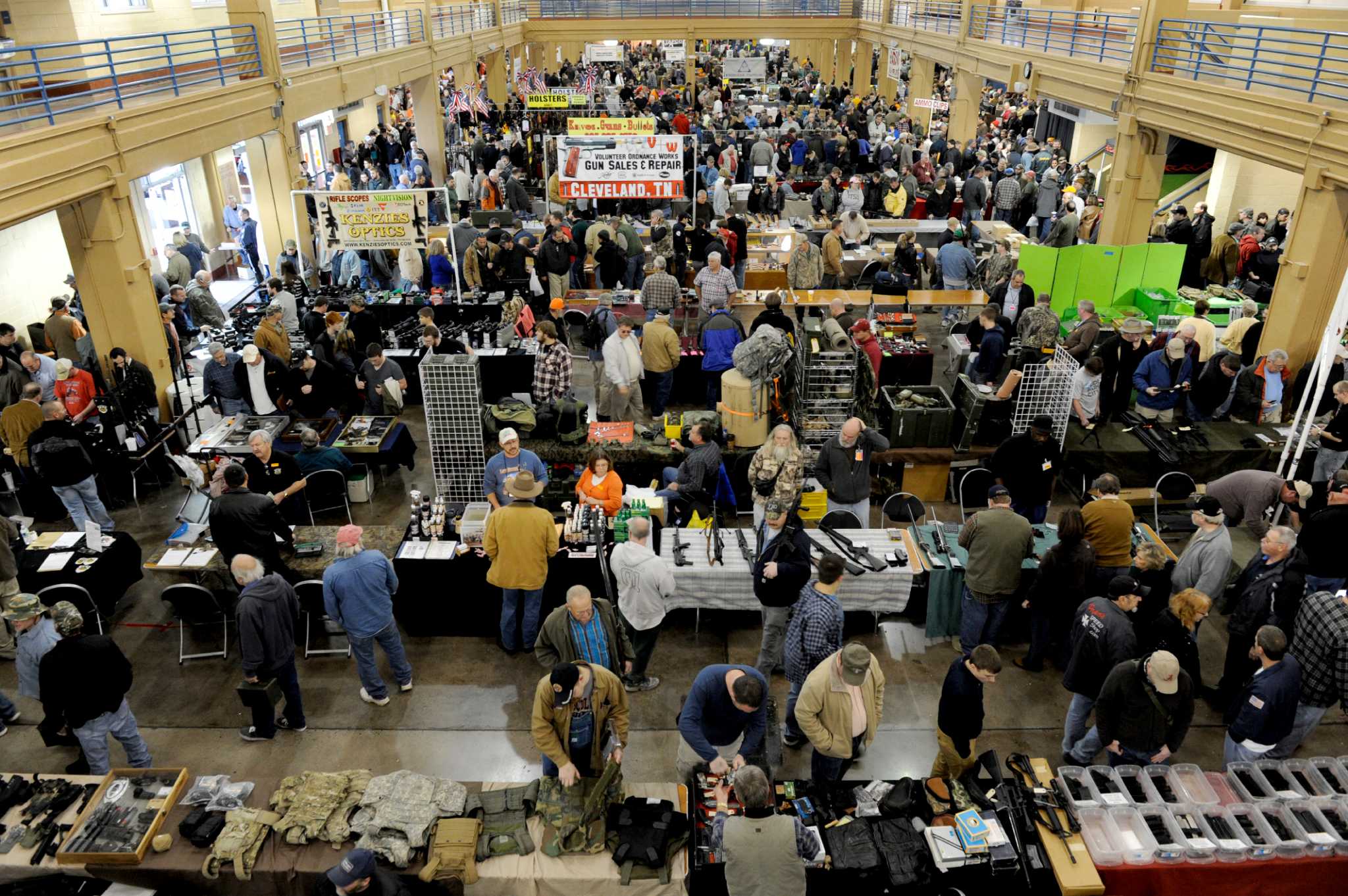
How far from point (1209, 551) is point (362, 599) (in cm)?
676

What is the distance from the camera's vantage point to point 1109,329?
43.2 ft

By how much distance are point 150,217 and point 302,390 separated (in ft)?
32.8

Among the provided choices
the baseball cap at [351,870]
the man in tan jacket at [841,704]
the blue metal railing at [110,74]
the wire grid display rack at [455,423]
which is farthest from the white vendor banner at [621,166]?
the baseball cap at [351,870]

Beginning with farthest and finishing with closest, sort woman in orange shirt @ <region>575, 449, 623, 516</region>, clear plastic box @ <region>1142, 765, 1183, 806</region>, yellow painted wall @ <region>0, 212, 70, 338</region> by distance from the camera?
yellow painted wall @ <region>0, 212, 70, 338</region> → woman in orange shirt @ <region>575, 449, 623, 516</region> → clear plastic box @ <region>1142, 765, 1183, 806</region>

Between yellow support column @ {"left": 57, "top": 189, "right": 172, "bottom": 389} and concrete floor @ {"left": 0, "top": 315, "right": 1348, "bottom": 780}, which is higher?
yellow support column @ {"left": 57, "top": 189, "right": 172, "bottom": 389}

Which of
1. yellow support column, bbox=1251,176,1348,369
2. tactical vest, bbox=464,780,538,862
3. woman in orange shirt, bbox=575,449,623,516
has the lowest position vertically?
tactical vest, bbox=464,780,538,862

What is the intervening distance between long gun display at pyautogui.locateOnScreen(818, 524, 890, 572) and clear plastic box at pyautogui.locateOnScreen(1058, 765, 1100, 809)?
238cm

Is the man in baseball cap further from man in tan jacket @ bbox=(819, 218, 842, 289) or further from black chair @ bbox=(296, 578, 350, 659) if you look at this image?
man in tan jacket @ bbox=(819, 218, 842, 289)

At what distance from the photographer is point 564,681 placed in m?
5.50

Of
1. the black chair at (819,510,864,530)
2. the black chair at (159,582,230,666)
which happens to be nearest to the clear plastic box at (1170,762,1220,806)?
the black chair at (819,510,864,530)

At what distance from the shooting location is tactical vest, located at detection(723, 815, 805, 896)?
15.9ft

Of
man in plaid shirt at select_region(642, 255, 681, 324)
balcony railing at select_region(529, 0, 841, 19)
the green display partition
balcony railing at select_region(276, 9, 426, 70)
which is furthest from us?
balcony railing at select_region(529, 0, 841, 19)

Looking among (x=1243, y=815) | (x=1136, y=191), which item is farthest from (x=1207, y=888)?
(x=1136, y=191)

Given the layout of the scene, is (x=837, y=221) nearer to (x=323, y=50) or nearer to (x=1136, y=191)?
(x=1136, y=191)
